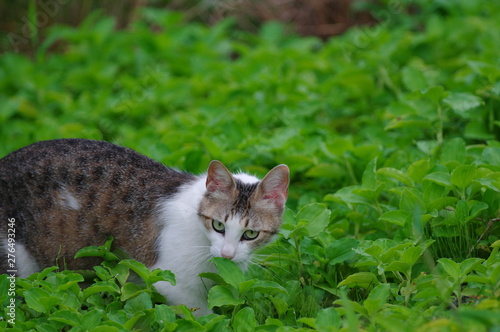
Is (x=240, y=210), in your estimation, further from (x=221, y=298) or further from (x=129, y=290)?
(x=129, y=290)

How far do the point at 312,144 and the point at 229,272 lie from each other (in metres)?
2.02

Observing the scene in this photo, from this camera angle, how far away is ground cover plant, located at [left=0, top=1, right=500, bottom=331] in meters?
3.37

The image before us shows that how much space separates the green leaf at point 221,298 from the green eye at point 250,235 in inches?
14.3

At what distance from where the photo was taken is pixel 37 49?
8148 mm

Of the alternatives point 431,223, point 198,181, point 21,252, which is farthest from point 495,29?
point 21,252

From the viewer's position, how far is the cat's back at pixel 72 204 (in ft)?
13.0

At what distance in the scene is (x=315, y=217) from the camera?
12.7 feet

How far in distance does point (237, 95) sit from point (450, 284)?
11.9 ft

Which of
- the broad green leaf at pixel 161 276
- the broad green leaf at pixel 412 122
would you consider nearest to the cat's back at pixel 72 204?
the broad green leaf at pixel 161 276

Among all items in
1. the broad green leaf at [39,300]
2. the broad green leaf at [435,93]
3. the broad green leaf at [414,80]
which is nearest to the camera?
the broad green leaf at [39,300]

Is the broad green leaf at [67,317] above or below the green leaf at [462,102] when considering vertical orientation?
above

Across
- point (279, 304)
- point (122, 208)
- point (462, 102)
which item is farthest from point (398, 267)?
point (462, 102)

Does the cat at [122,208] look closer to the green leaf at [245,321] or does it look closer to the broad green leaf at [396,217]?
the green leaf at [245,321]

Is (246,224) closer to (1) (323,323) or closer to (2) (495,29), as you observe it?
(1) (323,323)
